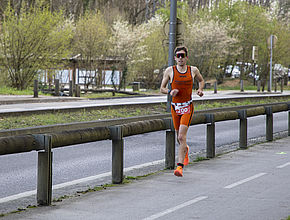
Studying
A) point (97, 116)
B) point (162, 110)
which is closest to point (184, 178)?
point (97, 116)

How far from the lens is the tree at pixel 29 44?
30.0 m

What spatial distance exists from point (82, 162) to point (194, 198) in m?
3.78

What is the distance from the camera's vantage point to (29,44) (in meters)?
30.4

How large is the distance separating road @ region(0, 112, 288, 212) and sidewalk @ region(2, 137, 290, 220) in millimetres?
694

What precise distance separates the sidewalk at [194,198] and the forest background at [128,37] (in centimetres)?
2308

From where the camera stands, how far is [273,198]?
21.4 ft

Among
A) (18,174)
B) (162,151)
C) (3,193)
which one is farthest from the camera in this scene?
(162,151)

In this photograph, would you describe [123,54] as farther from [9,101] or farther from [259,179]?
[259,179]

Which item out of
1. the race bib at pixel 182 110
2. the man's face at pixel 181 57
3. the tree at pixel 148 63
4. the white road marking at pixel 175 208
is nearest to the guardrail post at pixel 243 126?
the race bib at pixel 182 110

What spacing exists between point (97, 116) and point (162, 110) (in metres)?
3.94

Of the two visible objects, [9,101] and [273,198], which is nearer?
[273,198]

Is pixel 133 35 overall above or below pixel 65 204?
above

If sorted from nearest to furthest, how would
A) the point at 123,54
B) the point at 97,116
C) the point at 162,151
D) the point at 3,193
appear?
the point at 3,193 → the point at 162,151 → the point at 97,116 → the point at 123,54

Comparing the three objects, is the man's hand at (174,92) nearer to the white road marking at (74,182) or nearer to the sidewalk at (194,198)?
the sidewalk at (194,198)
